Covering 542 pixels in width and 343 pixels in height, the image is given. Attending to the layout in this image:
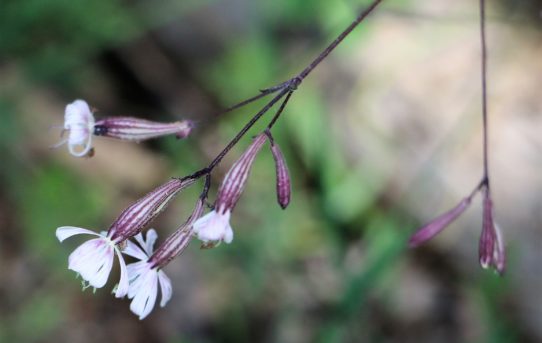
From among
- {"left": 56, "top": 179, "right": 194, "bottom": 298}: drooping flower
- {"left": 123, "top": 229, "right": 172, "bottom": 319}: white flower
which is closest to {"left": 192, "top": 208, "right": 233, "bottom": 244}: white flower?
{"left": 56, "top": 179, "right": 194, "bottom": 298}: drooping flower

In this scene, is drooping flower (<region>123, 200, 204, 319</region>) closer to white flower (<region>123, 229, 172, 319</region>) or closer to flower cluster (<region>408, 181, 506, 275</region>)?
white flower (<region>123, 229, 172, 319</region>)

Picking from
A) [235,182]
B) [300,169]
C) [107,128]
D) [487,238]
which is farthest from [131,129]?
[300,169]

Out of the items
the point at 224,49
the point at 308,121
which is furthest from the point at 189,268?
the point at 224,49

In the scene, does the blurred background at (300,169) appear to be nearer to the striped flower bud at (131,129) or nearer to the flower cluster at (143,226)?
the striped flower bud at (131,129)

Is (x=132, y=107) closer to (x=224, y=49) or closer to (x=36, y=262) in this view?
(x=224, y=49)

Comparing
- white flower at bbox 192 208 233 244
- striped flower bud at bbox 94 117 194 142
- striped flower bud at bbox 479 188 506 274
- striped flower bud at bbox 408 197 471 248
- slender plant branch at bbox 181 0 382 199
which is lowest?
striped flower bud at bbox 479 188 506 274

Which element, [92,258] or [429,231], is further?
[429,231]

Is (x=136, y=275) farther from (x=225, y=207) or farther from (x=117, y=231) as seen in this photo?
(x=225, y=207)
